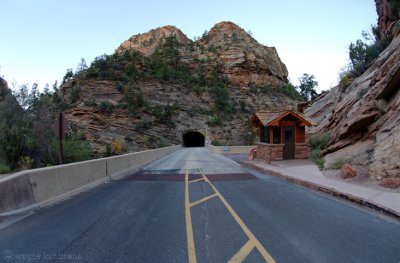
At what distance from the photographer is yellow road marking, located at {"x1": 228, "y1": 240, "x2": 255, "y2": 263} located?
13.2 ft

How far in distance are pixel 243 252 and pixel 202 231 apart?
1.16 m

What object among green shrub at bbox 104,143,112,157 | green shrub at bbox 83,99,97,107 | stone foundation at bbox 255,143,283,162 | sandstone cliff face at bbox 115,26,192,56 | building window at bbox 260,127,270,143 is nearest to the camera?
stone foundation at bbox 255,143,283,162

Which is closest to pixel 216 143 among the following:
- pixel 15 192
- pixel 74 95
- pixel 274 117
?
pixel 74 95

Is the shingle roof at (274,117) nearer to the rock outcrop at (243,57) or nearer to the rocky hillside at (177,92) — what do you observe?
the rocky hillside at (177,92)

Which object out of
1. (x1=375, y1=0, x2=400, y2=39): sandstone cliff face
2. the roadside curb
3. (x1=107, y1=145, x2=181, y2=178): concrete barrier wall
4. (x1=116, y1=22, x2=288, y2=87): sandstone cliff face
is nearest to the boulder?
the roadside curb

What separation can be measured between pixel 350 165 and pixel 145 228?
945cm

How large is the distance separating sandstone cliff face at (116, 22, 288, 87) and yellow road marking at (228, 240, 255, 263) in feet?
229

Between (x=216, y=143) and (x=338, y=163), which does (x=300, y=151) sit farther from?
(x=216, y=143)

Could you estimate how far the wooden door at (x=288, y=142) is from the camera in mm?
19234

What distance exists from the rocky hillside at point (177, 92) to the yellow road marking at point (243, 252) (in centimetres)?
4024

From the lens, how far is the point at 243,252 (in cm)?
430

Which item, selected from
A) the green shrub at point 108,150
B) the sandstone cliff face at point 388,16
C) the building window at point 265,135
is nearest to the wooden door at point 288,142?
the building window at point 265,135

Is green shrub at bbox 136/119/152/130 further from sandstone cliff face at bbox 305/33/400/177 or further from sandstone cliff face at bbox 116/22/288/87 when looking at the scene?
sandstone cliff face at bbox 305/33/400/177

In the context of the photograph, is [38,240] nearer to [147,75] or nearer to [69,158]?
[69,158]
